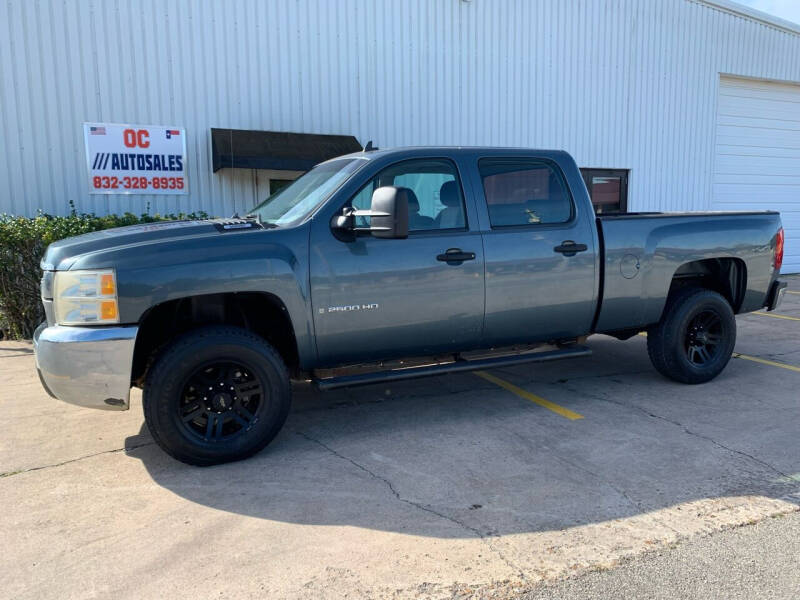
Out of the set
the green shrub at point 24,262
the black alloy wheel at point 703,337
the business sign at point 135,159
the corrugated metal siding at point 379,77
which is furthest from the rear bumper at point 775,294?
the business sign at point 135,159

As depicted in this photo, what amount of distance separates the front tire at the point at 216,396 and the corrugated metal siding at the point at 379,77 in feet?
21.8

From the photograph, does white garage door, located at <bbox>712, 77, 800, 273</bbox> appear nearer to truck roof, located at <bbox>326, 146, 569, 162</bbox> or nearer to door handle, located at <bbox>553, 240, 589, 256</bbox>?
door handle, located at <bbox>553, 240, 589, 256</bbox>

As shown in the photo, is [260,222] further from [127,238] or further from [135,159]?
[135,159]

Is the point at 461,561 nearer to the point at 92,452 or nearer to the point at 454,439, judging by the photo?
the point at 454,439

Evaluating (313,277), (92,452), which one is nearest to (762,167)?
(313,277)

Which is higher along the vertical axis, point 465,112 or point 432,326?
point 465,112

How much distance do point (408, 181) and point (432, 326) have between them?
43.6 inches

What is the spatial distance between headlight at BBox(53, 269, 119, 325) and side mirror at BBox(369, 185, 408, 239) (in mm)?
1654

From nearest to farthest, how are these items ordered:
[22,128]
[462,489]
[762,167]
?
[462,489] < [22,128] < [762,167]

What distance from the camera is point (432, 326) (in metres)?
4.56

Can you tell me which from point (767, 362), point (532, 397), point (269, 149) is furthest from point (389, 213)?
point (269, 149)

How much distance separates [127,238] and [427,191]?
2122mm

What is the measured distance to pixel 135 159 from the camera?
9.59 metres

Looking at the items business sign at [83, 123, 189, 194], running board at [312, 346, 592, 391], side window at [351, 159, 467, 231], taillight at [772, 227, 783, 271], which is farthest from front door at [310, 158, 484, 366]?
business sign at [83, 123, 189, 194]
